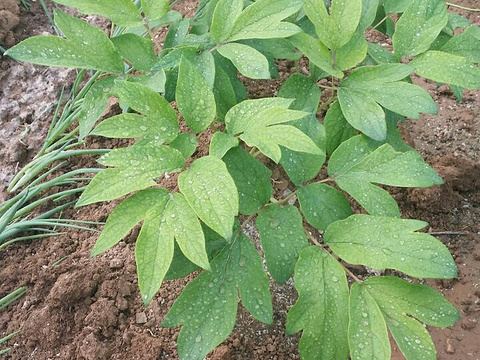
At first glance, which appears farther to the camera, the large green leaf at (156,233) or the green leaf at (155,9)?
the green leaf at (155,9)

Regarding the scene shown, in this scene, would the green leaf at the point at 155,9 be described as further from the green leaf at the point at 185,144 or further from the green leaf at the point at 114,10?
the green leaf at the point at 185,144

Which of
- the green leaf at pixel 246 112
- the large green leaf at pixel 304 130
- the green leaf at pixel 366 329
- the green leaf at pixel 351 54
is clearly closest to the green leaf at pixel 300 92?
the large green leaf at pixel 304 130

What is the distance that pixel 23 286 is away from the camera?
5.73 feet

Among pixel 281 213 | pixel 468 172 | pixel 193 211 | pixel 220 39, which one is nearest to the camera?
pixel 193 211

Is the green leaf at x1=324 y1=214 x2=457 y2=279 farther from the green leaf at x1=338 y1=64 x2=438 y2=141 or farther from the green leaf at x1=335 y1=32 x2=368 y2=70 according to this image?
the green leaf at x1=335 y1=32 x2=368 y2=70

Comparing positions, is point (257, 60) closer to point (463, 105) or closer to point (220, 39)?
point (220, 39)

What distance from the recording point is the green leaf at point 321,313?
1.19 meters

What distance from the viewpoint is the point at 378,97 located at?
1387mm

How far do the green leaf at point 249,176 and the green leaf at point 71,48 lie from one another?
0.43m

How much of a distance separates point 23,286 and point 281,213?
986 millimetres

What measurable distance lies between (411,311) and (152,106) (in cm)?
77

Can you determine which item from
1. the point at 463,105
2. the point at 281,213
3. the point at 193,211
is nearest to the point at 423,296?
the point at 281,213

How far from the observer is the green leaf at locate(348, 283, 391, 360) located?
1122 millimetres

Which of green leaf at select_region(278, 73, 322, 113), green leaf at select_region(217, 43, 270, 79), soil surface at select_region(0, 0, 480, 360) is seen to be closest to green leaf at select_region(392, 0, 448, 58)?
green leaf at select_region(278, 73, 322, 113)
